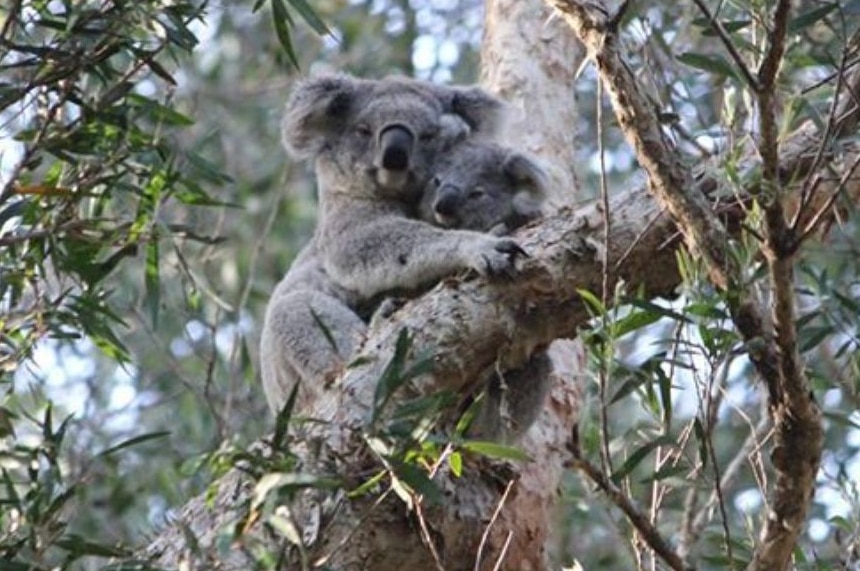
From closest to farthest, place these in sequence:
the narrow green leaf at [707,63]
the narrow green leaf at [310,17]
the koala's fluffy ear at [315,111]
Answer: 1. the narrow green leaf at [707,63]
2. the narrow green leaf at [310,17]
3. the koala's fluffy ear at [315,111]

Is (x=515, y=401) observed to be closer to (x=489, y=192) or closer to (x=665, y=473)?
(x=489, y=192)

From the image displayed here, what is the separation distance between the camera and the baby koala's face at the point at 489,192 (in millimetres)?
4578

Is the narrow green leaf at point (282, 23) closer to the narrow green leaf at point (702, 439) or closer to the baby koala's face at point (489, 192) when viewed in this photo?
the baby koala's face at point (489, 192)

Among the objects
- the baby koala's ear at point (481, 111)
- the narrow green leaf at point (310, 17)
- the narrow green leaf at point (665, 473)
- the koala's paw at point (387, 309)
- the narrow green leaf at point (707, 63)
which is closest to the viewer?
the narrow green leaf at point (665, 473)

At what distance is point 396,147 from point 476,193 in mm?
371

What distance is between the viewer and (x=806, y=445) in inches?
122

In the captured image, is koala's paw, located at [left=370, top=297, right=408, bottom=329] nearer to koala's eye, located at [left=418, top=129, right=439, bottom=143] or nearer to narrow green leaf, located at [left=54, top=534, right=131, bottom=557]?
koala's eye, located at [left=418, top=129, right=439, bottom=143]

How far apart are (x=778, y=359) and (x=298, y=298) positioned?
6.38ft

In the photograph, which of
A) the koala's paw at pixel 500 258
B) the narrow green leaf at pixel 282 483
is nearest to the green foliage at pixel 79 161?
the koala's paw at pixel 500 258

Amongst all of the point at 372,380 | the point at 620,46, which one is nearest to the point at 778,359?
the point at 620,46

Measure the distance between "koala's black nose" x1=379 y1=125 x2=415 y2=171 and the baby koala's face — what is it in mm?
173

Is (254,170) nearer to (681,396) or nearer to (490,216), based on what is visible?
(681,396)

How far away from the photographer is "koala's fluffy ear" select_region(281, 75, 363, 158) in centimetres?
524

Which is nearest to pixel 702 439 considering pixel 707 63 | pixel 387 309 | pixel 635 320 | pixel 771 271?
pixel 635 320
